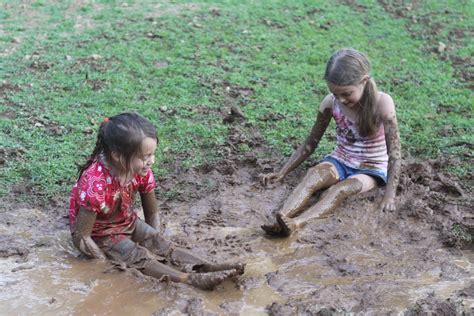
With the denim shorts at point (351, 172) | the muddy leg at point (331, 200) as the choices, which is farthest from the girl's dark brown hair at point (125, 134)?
the denim shorts at point (351, 172)

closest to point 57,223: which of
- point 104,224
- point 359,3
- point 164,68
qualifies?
point 104,224

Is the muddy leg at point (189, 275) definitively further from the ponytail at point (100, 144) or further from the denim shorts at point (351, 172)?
the denim shorts at point (351, 172)

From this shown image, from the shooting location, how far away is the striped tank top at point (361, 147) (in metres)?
4.58

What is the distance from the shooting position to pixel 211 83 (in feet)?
21.7

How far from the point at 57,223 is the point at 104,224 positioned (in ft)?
2.29

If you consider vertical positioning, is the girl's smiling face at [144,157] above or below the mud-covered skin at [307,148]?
above

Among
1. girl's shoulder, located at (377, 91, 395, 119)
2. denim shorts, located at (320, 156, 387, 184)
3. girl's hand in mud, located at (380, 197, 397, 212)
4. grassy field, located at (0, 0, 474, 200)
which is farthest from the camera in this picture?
grassy field, located at (0, 0, 474, 200)

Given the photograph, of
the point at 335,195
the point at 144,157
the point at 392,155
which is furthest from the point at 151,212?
the point at 392,155

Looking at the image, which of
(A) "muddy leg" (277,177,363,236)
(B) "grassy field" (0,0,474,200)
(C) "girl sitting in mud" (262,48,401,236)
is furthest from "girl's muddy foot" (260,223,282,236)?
(B) "grassy field" (0,0,474,200)

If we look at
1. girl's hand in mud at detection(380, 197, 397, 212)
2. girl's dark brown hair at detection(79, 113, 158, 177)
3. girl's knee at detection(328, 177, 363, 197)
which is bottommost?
girl's hand in mud at detection(380, 197, 397, 212)

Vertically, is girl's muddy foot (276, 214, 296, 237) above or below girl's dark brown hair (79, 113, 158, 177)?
below

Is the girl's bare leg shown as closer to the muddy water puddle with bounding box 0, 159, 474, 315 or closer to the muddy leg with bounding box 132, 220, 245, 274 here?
the muddy water puddle with bounding box 0, 159, 474, 315

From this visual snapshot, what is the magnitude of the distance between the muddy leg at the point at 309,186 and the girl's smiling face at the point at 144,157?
1075 mm

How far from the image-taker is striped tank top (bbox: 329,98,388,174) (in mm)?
4582
